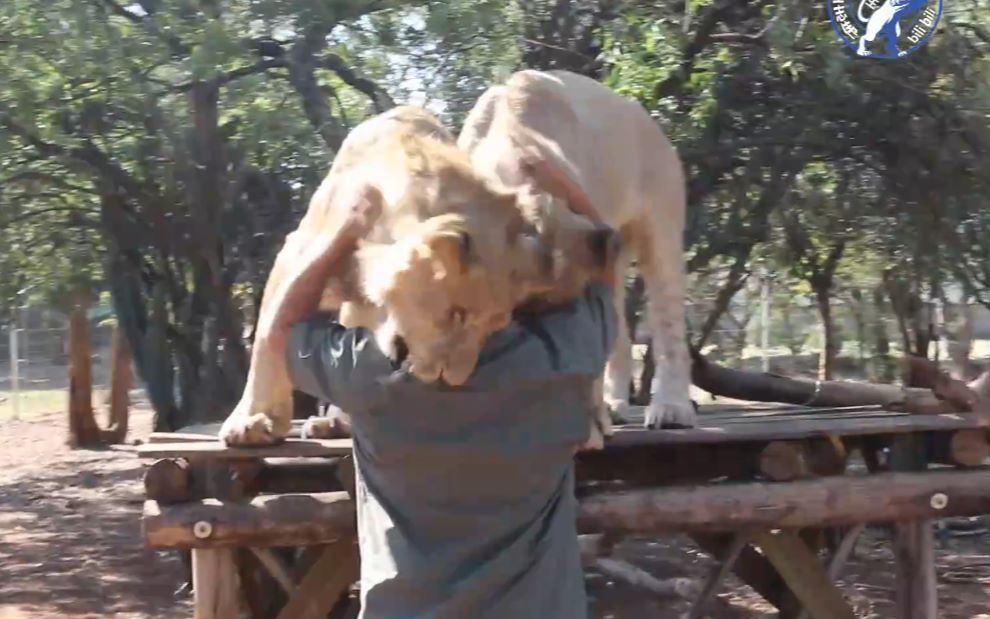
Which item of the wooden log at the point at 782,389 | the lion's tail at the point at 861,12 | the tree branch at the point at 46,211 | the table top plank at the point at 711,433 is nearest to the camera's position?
the table top plank at the point at 711,433

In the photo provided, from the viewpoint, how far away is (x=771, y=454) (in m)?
4.59

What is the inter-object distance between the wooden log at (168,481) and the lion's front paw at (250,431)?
59cm

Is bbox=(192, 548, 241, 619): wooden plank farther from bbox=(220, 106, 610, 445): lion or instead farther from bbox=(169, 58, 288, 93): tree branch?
bbox=(169, 58, 288, 93): tree branch

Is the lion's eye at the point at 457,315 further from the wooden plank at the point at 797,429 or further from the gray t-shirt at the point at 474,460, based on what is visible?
the wooden plank at the point at 797,429

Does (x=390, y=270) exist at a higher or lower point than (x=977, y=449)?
higher

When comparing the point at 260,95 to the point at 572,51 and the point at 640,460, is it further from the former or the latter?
the point at 640,460

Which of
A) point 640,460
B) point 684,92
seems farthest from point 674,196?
point 684,92

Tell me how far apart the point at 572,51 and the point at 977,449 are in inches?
128

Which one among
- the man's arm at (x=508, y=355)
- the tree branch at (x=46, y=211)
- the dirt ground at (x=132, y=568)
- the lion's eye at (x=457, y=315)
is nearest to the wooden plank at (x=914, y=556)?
the dirt ground at (x=132, y=568)

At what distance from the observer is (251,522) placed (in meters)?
4.16

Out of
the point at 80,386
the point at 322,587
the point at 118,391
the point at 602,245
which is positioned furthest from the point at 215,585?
the point at 118,391

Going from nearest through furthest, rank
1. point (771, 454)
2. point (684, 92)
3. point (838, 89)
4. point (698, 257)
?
point (771, 454), point (838, 89), point (684, 92), point (698, 257)

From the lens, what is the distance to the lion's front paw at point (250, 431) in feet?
12.2

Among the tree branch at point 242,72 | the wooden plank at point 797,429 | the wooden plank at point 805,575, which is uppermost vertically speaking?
the tree branch at point 242,72
